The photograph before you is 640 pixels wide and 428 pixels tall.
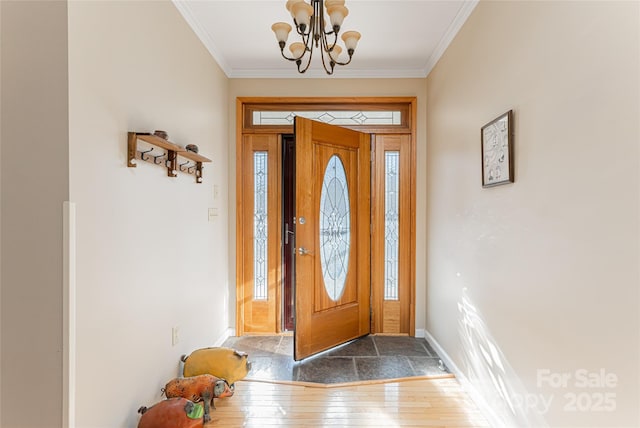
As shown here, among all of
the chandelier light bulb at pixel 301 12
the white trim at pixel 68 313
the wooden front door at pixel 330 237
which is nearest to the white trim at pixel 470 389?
the wooden front door at pixel 330 237

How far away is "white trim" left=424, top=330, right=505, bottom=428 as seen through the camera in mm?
1876

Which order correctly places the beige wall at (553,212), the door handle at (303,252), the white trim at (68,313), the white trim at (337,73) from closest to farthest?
the beige wall at (553,212) → the white trim at (68,313) → the door handle at (303,252) → the white trim at (337,73)

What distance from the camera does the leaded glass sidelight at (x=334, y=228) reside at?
301cm

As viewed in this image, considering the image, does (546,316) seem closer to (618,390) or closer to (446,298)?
(618,390)

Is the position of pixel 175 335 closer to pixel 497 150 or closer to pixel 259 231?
pixel 259 231

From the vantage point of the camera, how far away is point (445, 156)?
272 centimetres

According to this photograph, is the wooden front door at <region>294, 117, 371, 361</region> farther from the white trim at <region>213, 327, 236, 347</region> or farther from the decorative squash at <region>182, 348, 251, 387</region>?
the white trim at <region>213, 327, 236, 347</region>

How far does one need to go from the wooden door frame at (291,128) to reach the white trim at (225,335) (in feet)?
0.18

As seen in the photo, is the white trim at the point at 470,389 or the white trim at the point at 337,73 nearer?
the white trim at the point at 470,389

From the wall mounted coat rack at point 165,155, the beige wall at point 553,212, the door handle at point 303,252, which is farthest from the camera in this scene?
the door handle at point 303,252

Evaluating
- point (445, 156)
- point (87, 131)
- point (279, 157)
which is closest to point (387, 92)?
point (445, 156)

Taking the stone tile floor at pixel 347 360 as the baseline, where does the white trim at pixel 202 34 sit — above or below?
above

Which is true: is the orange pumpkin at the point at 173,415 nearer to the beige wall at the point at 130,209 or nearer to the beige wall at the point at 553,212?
the beige wall at the point at 130,209

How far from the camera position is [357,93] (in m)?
3.27
